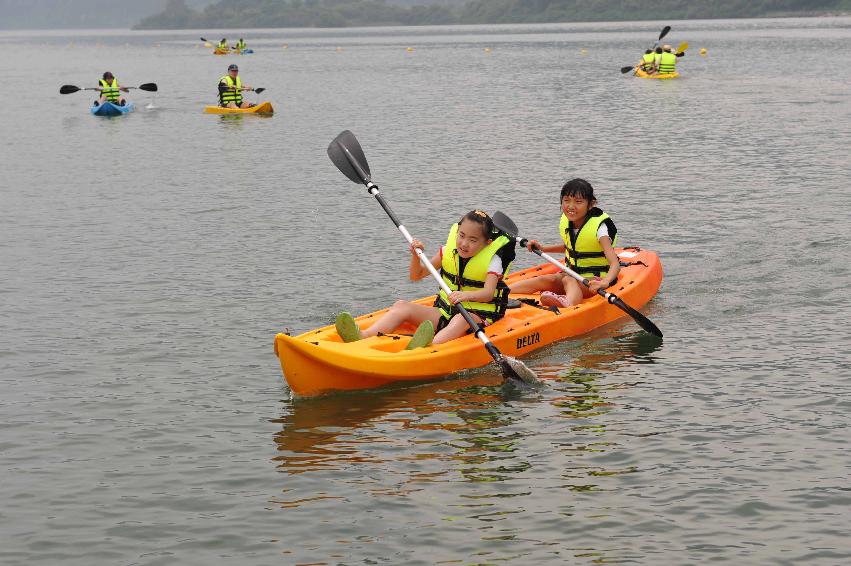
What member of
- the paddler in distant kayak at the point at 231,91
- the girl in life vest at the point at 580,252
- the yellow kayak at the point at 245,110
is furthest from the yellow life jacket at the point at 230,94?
the girl in life vest at the point at 580,252

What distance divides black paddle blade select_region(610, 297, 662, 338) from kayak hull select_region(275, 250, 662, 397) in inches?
12.9

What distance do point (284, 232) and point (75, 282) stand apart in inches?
168

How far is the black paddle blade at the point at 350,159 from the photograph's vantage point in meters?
13.3

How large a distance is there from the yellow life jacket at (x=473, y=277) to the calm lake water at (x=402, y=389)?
2.30ft

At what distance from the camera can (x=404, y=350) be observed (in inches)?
420

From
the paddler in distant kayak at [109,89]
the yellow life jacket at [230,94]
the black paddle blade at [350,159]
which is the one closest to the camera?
the black paddle blade at [350,159]

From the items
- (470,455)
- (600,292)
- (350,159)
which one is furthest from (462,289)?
(350,159)

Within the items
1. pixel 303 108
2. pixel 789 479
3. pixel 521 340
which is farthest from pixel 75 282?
pixel 303 108

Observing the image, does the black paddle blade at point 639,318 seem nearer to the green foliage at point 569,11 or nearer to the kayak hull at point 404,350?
the kayak hull at point 404,350

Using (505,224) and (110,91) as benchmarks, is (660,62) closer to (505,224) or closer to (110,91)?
(110,91)

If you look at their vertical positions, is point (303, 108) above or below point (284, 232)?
above

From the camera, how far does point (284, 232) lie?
18.7 m

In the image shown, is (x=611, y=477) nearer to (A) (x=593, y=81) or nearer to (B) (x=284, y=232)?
(B) (x=284, y=232)

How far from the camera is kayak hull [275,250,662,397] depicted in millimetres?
9992
